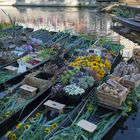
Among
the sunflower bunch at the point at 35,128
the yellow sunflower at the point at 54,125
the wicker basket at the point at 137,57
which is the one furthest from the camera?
the wicker basket at the point at 137,57

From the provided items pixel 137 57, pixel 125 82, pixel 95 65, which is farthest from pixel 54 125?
pixel 137 57

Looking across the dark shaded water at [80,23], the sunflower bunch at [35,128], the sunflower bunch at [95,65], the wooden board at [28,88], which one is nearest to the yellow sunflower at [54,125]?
the sunflower bunch at [35,128]

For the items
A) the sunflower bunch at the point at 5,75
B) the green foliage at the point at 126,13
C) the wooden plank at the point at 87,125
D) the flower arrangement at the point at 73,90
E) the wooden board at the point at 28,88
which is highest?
the green foliage at the point at 126,13

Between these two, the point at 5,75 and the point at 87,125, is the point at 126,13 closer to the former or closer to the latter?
the point at 5,75

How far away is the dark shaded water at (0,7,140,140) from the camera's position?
6.52m

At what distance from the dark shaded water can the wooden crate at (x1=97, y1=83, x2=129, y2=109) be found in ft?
1.97

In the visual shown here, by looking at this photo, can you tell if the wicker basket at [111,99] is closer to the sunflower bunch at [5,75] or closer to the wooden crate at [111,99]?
the wooden crate at [111,99]

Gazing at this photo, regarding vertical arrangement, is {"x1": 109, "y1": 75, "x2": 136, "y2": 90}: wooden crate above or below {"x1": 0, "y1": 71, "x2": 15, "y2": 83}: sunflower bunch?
above

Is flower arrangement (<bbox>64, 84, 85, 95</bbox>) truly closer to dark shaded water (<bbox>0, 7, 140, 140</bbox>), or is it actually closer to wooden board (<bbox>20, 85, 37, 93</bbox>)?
wooden board (<bbox>20, 85, 37, 93</bbox>)

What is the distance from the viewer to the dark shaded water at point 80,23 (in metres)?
6.52

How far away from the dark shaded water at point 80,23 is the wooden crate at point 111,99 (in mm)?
601

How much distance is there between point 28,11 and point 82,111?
21.4m

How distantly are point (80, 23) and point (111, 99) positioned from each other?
1293 cm

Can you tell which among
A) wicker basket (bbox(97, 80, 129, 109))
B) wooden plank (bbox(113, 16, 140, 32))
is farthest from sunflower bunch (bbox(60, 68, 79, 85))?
wooden plank (bbox(113, 16, 140, 32))
